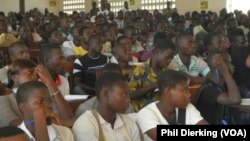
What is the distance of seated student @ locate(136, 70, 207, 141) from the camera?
297 centimetres

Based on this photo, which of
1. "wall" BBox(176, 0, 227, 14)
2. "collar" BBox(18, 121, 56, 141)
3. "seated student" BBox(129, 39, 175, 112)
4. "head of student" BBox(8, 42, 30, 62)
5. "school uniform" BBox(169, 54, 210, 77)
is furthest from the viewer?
"wall" BBox(176, 0, 227, 14)

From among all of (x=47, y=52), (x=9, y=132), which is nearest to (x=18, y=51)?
(x=47, y=52)

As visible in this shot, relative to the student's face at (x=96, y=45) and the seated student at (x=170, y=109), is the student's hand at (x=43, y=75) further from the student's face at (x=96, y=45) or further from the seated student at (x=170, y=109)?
the student's face at (x=96, y=45)

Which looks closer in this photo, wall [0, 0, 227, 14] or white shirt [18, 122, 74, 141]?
white shirt [18, 122, 74, 141]

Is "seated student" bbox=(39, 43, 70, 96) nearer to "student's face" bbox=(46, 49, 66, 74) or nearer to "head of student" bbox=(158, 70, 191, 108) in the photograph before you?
"student's face" bbox=(46, 49, 66, 74)

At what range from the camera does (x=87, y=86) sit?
5.05 meters

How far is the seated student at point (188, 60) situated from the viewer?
4.89 metres

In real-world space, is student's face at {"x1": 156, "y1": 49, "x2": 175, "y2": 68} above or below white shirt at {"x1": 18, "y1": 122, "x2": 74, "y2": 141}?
above

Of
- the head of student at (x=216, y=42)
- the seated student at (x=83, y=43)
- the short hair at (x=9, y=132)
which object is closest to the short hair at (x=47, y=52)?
the short hair at (x=9, y=132)

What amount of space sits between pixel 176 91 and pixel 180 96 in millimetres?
44

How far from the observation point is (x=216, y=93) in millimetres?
3598

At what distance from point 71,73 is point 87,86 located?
0.37 metres

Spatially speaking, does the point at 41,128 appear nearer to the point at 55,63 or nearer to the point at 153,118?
the point at 153,118
